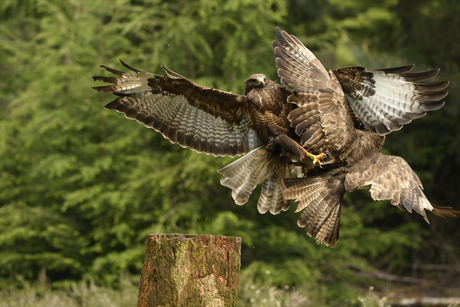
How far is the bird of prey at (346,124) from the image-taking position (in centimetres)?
402

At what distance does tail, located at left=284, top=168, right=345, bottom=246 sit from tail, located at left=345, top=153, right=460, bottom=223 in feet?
0.49

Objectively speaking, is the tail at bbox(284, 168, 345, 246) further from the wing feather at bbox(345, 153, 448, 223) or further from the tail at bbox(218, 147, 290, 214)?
the tail at bbox(218, 147, 290, 214)

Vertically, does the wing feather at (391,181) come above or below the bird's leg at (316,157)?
below

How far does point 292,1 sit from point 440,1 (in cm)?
285

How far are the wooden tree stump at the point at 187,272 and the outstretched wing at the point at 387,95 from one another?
1551 millimetres

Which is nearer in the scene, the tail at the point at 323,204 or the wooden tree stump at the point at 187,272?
the wooden tree stump at the point at 187,272

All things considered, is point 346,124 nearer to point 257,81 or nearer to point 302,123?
point 302,123

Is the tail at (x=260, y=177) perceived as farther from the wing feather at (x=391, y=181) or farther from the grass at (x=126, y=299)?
the grass at (x=126, y=299)

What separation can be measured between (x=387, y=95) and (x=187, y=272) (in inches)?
75.4

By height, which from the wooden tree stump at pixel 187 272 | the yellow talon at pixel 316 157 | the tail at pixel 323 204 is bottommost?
the wooden tree stump at pixel 187 272

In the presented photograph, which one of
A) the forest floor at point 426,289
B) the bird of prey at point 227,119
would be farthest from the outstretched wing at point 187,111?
the forest floor at point 426,289

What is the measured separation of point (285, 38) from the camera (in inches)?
160

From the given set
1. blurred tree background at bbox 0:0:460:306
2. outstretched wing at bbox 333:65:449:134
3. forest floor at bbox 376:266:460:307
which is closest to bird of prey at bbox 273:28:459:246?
outstretched wing at bbox 333:65:449:134

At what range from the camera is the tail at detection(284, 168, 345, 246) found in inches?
173
